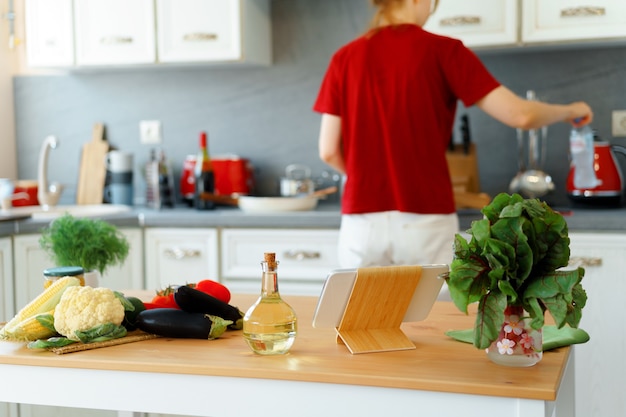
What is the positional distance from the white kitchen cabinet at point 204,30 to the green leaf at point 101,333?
2.05m

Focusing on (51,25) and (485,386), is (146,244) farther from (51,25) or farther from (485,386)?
(485,386)

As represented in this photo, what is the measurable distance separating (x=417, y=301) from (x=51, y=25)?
2603 mm

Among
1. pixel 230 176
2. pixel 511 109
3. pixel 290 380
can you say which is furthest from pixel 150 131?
pixel 290 380

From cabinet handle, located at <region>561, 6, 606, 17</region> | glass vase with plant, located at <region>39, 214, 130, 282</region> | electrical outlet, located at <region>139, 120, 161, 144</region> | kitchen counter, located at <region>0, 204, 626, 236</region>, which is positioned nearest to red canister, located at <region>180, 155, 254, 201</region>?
kitchen counter, located at <region>0, 204, 626, 236</region>

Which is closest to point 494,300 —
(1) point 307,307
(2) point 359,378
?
(2) point 359,378

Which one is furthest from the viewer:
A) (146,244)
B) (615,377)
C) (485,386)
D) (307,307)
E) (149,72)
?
(149,72)

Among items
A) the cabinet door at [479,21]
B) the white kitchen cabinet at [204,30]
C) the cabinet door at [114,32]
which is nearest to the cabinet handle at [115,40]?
the cabinet door at [114,32]

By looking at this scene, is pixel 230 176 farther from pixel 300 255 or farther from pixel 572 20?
pixel 572 20

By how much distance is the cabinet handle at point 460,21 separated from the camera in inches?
122

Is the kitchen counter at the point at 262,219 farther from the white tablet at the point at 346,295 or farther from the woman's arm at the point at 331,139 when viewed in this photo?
the white tablet at the point at 346,295

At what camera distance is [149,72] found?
3875mm

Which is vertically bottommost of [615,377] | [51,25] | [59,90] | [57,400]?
[615,377]

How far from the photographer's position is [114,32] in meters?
3.48

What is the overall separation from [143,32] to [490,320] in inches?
101
